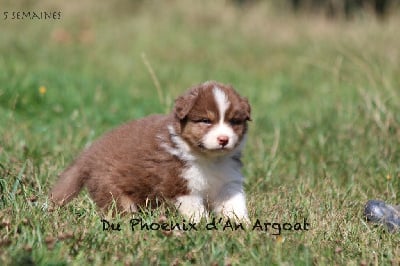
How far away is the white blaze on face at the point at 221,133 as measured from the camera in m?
5.01

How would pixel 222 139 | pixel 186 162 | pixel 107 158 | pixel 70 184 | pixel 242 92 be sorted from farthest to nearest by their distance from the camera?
pixel 242 92
pixel 70 184
pixel 107 158
pixel 186 162
pixel 222 139

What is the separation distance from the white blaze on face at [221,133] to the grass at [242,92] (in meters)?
0.55

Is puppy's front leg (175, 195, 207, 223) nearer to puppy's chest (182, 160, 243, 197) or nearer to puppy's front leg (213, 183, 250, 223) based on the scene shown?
puppy's chest (182, 160, 243, 197)

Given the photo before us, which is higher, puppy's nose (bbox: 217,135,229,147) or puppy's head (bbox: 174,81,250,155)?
puppy's head (bbox: 174,81,250,155)

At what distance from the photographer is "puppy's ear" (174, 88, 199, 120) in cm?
513

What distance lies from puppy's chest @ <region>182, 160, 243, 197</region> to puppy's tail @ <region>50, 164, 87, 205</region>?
90 cm

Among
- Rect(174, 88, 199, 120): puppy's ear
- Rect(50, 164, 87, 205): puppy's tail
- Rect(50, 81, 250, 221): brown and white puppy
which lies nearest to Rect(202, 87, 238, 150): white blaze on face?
Rect(50, 81, 250, 221): brown and white puppy

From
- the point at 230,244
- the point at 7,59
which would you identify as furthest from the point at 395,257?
the point at 7,59

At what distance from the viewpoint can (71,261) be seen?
156 inches

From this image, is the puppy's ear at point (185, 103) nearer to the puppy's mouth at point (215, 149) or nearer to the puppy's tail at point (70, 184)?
the puppy's mouth at point (215, 149)

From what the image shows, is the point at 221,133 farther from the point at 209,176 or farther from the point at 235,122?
the point at 209,176

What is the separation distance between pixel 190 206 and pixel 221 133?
0.54m

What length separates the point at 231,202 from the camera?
522 cm

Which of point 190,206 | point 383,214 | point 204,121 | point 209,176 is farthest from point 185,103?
point 383,214
